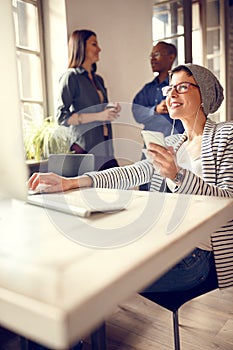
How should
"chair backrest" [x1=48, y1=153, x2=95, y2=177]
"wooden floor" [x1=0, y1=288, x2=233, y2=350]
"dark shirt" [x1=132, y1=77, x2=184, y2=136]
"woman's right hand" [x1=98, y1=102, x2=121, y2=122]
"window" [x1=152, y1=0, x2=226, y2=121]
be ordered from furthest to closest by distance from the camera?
1. "window" [x1=152, y1=0, x2=226, y2=121]
2. "woman's right hand" [x1=98, y1=102, x2=121, y2=122]
3. "dark shirt" [x1=132, y1=77, x2=184, y2=136]
4. "chair backrest" [x1=48, y1=153, x2=95, y2=177]
5. "wooden floor" [x1=0, y1=288, x2=233, y2=350]

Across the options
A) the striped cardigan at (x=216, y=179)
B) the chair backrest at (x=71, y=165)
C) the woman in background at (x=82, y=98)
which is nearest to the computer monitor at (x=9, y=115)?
the striped cardigan at (x=216, y=179)

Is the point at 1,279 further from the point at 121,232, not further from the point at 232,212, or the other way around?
the point at 232,212

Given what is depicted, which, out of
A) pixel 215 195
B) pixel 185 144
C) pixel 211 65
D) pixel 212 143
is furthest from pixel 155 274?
pixel 211 65

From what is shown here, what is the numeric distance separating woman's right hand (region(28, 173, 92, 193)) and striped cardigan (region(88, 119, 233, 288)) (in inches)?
3.6

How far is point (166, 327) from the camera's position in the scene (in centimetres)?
165

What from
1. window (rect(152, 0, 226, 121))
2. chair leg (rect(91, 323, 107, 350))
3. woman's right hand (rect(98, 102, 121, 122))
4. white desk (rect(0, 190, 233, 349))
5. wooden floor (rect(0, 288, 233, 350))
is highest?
window (rect(152, 0, 226, 121))

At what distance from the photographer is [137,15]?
3742 millimetres

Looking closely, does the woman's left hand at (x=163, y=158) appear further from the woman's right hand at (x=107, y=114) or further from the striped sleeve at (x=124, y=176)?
the woman's right hand at (x=107, y=114)

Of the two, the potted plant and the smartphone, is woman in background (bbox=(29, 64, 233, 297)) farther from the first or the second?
the potted plant

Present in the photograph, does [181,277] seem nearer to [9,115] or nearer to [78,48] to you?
[9,115]

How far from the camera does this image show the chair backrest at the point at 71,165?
1.63 metres

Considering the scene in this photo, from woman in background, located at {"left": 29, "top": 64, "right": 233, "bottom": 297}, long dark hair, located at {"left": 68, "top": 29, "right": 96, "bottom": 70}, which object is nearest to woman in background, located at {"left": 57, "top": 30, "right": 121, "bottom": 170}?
long dark hair, located at {"left": 68, "top": 29, "right": 96, "bottom": 70}

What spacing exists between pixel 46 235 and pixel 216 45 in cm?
405

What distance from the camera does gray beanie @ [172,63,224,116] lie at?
142 centimetres
